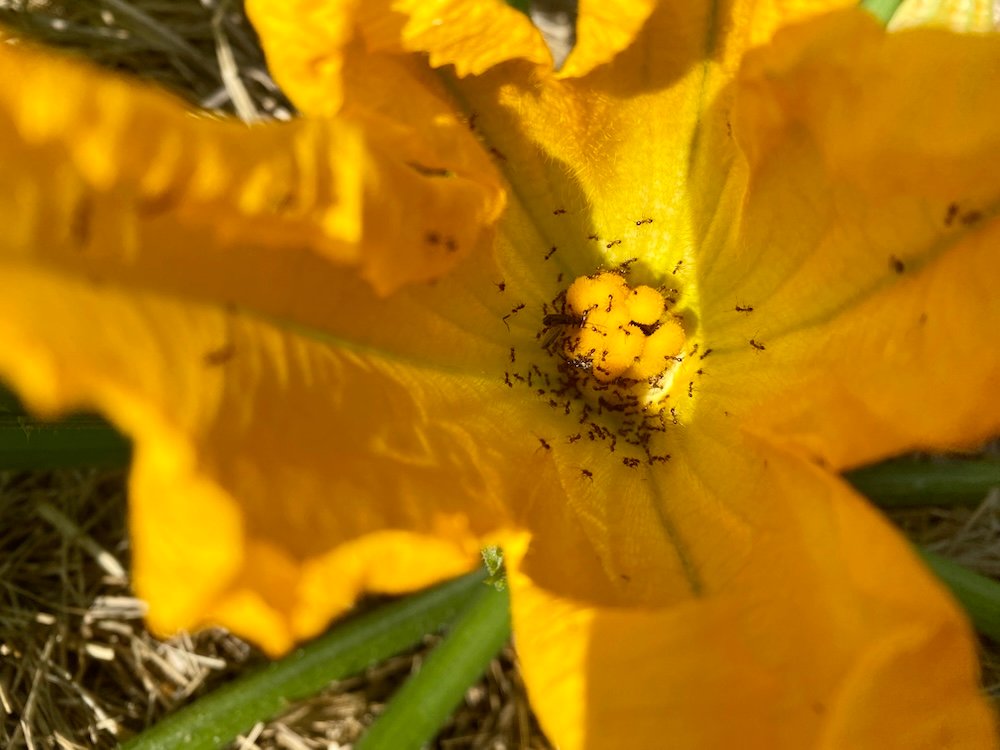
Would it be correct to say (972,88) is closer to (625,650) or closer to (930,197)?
(930,197)

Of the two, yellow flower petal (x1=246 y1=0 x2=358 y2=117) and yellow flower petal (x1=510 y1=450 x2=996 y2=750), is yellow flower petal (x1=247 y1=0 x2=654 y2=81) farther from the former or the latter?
yellow flower petal (x1=510 y1=450 x2=996 y2=750)

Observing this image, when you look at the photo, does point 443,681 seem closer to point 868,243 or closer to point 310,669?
point 310,669

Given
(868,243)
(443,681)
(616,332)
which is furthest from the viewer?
(443,681)

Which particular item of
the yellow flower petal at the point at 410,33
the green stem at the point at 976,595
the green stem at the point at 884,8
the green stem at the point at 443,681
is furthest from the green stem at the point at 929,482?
the yellow flower petal at the point at 410,33

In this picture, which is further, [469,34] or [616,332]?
[616,332]

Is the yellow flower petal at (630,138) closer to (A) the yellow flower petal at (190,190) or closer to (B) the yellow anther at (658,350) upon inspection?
(B) the yellow anther at (658,350)

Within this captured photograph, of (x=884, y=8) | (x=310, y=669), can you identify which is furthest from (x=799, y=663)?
(x=884, y=8)
